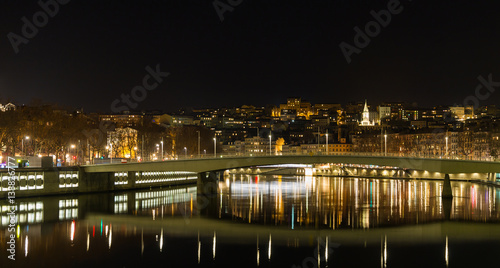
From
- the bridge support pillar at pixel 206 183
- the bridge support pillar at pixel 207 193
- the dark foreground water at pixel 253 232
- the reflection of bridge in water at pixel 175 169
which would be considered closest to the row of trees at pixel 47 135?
the reflection of bridge in water at pixel 175 169

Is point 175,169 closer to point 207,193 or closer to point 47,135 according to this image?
point 207,193

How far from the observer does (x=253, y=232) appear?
154 feet

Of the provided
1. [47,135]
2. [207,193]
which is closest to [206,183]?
[207,193]

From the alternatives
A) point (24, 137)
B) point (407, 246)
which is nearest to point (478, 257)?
point (407, 246)

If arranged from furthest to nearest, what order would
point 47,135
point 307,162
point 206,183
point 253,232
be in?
point 47,135
point 206,183
point 307,162
point 253,232

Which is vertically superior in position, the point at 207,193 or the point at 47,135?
the point at 47,135

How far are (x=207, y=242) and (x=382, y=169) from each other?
91.6m

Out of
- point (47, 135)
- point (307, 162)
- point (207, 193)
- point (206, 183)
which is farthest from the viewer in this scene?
point (47, 135)

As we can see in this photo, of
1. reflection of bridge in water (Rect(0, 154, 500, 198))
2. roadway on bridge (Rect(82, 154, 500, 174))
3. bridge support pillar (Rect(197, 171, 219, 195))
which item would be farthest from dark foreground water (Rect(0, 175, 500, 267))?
bridge support pillar (Rect(197, 171, 219, 195))

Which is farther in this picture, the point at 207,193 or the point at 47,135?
the point at 47,135

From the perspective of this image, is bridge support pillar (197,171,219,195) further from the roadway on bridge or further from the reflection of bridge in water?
the roadway on bridge

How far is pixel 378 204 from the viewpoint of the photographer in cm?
6550

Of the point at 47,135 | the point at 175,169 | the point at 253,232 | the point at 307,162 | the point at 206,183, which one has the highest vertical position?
the point at 47,135

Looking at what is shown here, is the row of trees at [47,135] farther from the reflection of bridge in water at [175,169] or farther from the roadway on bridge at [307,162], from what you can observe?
the roadway on bridge at [307,162]
